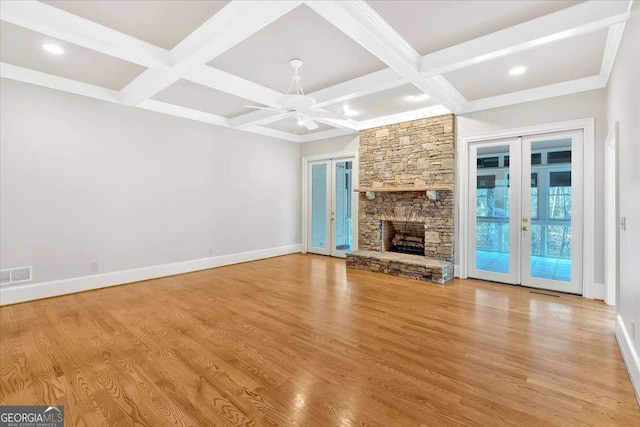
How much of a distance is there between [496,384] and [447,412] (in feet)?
1.84

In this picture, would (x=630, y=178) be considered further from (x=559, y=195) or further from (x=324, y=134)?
Result: (x=324, y=134)

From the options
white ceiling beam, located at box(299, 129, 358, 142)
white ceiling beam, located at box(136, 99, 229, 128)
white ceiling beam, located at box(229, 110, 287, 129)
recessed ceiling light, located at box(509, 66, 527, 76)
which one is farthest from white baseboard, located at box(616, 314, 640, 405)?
white ceiling beam, located at box(136, 99, 229, 128)

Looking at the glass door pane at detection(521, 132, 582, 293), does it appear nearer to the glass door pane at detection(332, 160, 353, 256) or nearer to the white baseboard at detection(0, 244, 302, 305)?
the glass door pane at detection(332, 160, 353, 256)

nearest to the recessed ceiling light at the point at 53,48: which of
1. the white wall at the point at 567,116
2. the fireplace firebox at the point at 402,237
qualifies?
the fireplace firebox at the point at 402,237

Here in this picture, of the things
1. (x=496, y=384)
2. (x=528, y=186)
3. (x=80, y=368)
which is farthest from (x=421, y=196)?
(x=80, y=368)

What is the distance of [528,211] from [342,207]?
12.2 feet

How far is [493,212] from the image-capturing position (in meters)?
4.98

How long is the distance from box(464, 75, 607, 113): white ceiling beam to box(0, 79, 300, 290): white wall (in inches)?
176

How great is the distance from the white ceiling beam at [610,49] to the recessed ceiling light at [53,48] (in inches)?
223

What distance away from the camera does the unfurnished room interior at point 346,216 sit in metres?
2.16

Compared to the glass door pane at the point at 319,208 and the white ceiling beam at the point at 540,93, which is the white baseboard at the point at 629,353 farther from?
the glass door pane at the point at 319,208

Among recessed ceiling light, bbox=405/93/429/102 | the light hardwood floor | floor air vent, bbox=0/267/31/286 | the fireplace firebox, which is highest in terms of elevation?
recessed ceiling light, bbox=405/93/429/102

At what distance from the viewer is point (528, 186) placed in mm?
4629

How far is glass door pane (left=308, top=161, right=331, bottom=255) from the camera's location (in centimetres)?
745
